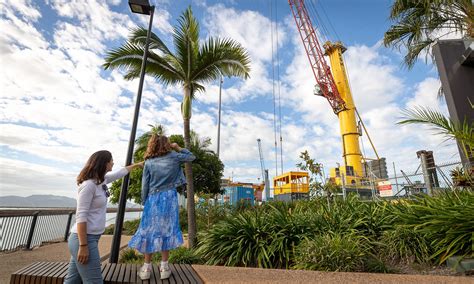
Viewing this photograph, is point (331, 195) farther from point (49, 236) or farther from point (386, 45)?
point (49, 236)

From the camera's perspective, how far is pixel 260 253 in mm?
3779

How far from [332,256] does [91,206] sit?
2.78 metres

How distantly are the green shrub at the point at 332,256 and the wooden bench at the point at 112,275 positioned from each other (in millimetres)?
1453

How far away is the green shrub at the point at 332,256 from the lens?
314 cm

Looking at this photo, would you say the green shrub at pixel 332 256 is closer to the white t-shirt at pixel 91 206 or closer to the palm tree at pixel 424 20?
the white t-shirt at pixel 91 206

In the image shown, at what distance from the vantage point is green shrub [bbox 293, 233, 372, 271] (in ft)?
10.3

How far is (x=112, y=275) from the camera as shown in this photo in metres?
2.82

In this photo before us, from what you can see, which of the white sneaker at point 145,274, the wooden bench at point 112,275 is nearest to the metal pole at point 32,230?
the wooden bench at point 112,275

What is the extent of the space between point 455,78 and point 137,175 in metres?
16.5

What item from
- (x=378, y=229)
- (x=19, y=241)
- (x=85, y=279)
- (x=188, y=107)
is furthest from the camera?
(x=188, y=107)

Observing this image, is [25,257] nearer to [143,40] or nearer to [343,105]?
[143,40]

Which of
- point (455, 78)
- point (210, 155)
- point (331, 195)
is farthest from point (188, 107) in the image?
point (210, 155)

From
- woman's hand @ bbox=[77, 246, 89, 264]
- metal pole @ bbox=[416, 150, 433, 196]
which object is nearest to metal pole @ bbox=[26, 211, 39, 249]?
woman's hand @ bbox=[77, 246, 89, 264]

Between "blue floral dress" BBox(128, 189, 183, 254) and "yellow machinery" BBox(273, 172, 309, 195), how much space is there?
16.5 metres
